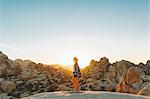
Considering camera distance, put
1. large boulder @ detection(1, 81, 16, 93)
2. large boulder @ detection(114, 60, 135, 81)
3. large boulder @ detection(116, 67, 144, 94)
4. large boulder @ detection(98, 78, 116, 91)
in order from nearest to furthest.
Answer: large boulder @ detection(116, 67, 144, 94)
large boulder @ detection(1, 81, 16, 93)
large boulder @ detection(98, 78, 116, 91)
large boulder @ detection(114, 60, 135, 81)

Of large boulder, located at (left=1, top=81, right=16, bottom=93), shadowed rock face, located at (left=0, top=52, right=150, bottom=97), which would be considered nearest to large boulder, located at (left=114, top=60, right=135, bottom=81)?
shadowed rock face, located at (left=0, top=52, right=150, bottom=97)

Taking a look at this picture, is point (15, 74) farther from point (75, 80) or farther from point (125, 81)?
point (75, 80)

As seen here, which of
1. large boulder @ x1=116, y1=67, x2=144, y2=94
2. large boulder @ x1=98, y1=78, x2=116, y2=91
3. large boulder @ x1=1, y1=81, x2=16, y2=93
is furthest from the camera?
large boulder @ x1=98, y1=78, x2=116, y2=91

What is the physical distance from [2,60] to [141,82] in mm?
10369

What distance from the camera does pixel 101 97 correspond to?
10156mm

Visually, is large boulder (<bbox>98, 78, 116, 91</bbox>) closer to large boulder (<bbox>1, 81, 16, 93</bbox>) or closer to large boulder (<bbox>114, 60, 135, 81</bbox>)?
large boulder (<bbox>114, 60, 135, 81</bbox>)

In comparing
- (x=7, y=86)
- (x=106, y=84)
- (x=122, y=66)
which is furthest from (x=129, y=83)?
(x=7, y=86)

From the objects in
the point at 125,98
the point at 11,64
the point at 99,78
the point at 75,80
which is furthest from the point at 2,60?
the point at 125,98

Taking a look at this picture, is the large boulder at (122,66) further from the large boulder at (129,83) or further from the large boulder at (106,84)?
the large boulder at (129,83)

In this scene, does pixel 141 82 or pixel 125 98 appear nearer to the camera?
pixel 125 98

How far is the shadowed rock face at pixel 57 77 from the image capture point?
76.4 ft

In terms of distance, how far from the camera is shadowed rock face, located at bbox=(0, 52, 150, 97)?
23283mm

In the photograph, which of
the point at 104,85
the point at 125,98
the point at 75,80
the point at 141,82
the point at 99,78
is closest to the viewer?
the point at 125,98

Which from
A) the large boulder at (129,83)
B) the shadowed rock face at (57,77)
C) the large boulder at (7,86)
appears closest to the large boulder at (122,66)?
the shadowed rock face at (57,77)
